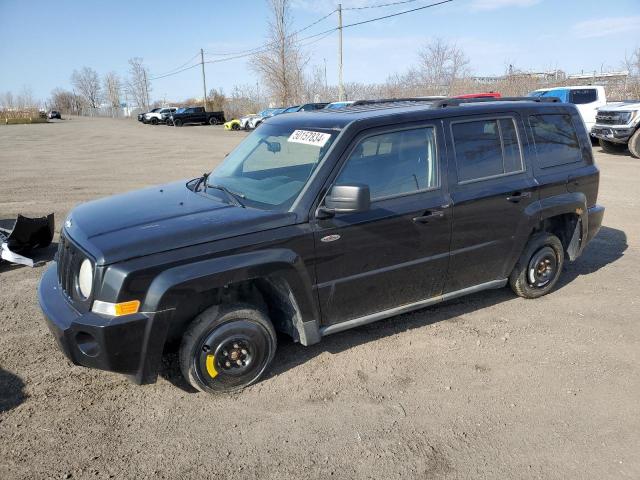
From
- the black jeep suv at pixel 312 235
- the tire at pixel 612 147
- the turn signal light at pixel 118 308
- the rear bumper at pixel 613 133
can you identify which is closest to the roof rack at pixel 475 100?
the black jeep suv at pixel 312 235

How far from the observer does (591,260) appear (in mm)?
6047

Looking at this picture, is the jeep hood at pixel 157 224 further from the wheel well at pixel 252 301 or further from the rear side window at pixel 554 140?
the rear side window at pixel 554 140

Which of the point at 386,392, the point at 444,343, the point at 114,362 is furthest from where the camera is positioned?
the point at 444,343

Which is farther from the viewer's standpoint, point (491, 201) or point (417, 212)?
point (491, 201)

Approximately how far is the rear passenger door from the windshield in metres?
1.12

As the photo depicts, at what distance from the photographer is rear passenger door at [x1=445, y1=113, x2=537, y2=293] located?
4.01 meters

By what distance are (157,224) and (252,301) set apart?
0.83 metres

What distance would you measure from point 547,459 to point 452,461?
0.52 metres

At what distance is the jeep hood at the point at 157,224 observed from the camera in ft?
9.71

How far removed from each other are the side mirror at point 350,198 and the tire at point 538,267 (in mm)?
2164

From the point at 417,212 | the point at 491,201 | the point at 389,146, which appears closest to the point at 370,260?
the point at 417,212

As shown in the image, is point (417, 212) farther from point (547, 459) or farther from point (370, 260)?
point (547, 459)

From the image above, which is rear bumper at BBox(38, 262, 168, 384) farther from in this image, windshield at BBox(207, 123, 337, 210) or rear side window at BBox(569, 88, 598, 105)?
rear side window at BBox(569, 88, 598, 105)

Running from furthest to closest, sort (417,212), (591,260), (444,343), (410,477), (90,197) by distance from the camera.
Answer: (90,197), (591,260), (444,343), (417,212), (410,477)
